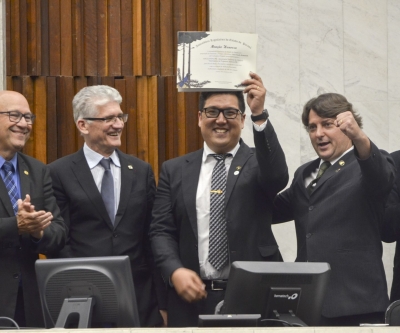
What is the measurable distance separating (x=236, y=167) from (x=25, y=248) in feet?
4.33

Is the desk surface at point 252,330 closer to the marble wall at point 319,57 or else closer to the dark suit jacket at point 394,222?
the dark suit jacket at point 394,222

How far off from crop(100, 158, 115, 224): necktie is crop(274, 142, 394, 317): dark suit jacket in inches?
46.4

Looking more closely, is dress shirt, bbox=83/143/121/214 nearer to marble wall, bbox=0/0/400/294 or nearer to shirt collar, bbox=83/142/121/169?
shirt collar, bbox=83/142/121/169

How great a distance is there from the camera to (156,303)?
5336 mm

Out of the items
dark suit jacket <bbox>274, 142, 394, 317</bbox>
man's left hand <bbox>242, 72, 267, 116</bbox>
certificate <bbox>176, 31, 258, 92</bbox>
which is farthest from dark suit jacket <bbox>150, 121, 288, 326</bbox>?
Answer: certificate <bbox>176, 31, 258, 92</bbox>

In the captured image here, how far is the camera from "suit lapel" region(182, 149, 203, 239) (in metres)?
5.09

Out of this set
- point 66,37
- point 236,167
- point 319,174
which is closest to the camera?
point 319,174

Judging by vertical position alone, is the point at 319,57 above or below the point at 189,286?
above

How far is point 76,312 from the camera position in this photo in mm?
3797

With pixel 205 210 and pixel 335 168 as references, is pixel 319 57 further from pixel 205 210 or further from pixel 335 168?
pixel 205 210

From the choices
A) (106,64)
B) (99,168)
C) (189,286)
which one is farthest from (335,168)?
(106,64)

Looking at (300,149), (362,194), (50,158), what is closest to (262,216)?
(362,194)

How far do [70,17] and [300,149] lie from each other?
2.16 meters

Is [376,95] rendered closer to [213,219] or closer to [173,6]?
[173,6]
